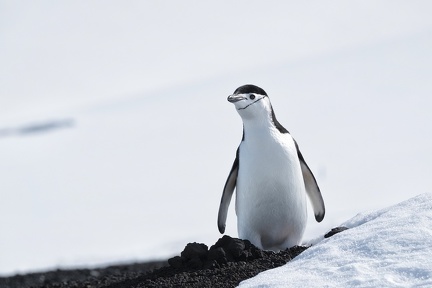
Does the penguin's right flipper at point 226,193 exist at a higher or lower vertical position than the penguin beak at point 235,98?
lower

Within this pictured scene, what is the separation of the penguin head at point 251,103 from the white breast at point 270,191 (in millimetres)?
98

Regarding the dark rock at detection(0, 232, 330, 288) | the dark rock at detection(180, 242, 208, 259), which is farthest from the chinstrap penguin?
the dark rock at detection(180, 242, 208, 259)

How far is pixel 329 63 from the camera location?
2300 cm

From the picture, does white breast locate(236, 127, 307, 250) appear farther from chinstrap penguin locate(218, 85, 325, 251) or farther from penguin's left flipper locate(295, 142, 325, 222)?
penguin's left flipper locate(295, 142, 325, 222)

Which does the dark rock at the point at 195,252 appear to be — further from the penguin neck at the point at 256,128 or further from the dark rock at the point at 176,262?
the penguin neck at the point at 256,128

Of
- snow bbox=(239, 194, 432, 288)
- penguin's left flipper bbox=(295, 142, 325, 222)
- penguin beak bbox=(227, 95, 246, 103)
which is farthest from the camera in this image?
penguin's left flipper bbox=(295, 142, 325, 222)

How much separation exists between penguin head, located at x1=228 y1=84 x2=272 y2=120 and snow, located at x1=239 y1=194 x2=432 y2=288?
3.37 feet

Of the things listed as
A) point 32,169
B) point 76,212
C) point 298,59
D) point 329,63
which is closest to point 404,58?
point 329,63

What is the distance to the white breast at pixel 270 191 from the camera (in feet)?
21.4

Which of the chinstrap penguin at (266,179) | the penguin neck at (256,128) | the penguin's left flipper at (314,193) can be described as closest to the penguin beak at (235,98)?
the chinstrap penguin at (266,179)

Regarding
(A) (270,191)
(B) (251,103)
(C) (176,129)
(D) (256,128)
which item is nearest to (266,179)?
(A) (270,191)

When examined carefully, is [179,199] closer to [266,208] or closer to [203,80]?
[266,208]

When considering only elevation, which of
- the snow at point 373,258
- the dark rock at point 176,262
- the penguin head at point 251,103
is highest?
the penguin head at point 251,103

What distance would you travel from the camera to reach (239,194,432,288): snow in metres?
5.07
